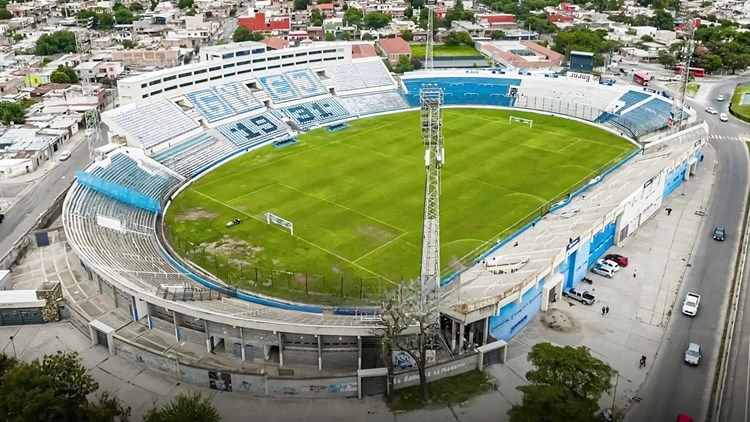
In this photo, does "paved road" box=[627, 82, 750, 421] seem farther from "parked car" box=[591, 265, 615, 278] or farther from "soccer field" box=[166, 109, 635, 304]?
"soccer field" box=[166, 109, 635, 304]

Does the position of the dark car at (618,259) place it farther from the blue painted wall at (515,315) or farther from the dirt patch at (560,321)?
the blue painted wall at (515,315)

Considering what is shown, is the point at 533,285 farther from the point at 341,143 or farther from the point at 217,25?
the point at 217,25

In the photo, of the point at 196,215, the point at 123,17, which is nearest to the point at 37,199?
the point at 196,215

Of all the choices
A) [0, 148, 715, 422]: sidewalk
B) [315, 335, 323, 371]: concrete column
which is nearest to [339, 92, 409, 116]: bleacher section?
[0, 148, 715, 422]: sidewalk

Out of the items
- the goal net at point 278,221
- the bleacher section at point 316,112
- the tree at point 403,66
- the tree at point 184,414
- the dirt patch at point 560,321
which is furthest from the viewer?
the tree at point 403,66

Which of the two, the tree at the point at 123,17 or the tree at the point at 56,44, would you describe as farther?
the tree at the point at 123,17

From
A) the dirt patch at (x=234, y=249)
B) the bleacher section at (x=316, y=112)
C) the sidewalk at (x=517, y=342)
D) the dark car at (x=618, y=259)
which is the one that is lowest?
the sidewalk at (x=517, y=342)

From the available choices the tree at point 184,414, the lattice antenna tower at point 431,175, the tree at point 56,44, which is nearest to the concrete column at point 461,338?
the lattice antenna tower at point 431,175
